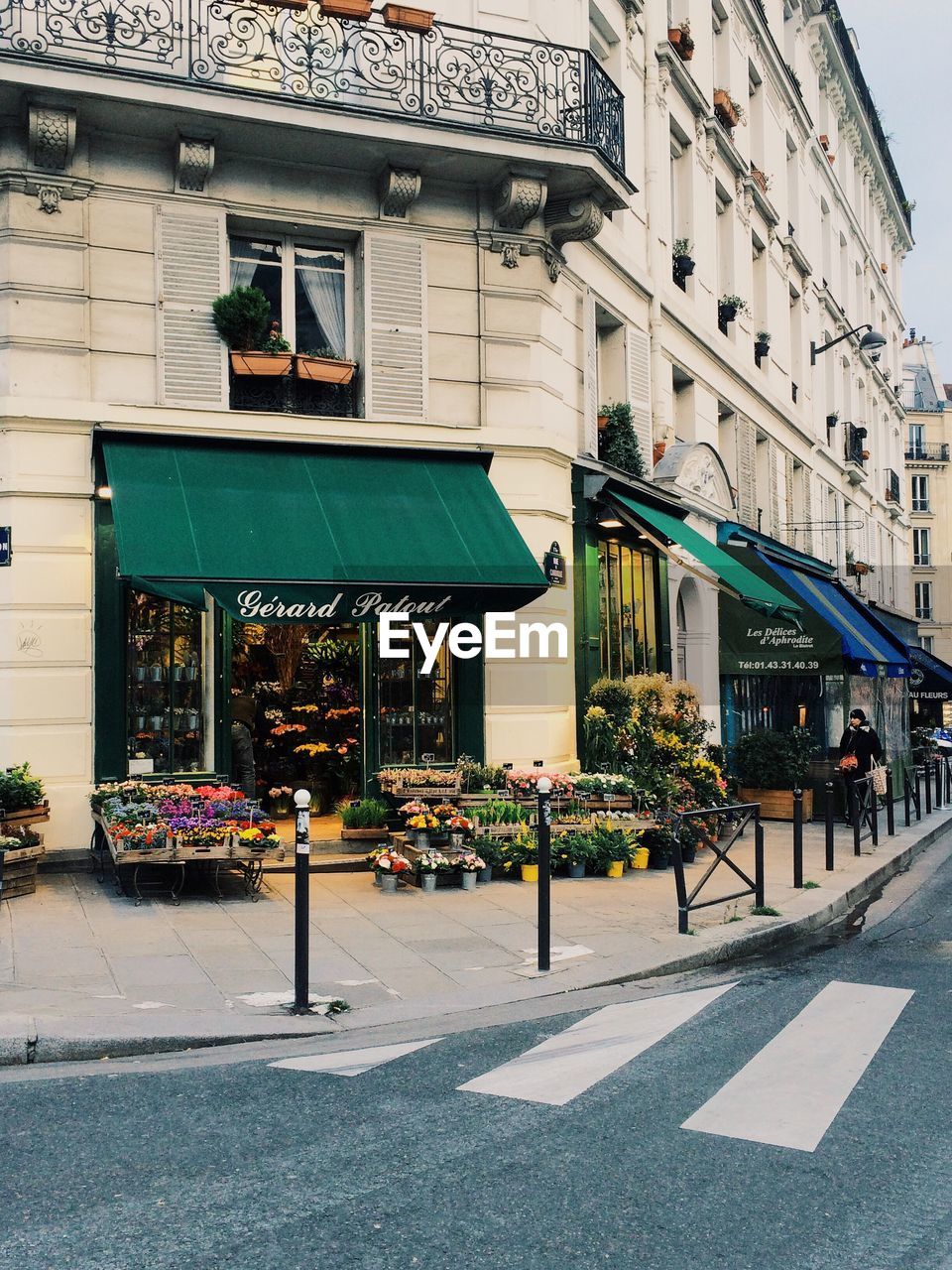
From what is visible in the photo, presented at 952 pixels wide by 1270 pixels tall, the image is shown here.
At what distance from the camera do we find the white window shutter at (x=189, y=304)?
11.1 m

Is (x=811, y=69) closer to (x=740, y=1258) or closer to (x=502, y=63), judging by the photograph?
(x=502, y=63)

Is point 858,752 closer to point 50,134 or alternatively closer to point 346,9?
point 346,9

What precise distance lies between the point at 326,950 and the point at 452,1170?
380cm

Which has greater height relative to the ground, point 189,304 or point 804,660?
point 189,304

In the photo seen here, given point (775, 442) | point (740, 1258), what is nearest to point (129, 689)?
point (740, 1258)

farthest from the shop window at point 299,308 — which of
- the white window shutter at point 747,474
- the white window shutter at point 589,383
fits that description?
the white window shutter at point 747,474

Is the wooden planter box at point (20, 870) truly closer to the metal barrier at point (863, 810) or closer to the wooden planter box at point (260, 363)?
the wooden planter box at point (260, 363)

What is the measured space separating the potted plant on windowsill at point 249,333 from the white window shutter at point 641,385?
5737 millimetres

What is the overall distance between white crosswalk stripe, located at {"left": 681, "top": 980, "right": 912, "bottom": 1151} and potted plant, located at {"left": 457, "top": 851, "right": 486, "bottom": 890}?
12.6 feet

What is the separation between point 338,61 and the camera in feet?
37.2

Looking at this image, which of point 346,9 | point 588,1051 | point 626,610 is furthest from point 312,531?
point 588,1051

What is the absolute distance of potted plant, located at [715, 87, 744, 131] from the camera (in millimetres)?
19016

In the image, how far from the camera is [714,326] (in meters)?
19.4

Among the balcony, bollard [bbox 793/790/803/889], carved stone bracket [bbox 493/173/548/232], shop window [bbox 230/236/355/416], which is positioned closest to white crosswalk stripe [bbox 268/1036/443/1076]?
bollard [bbox 793/790/803/889]
